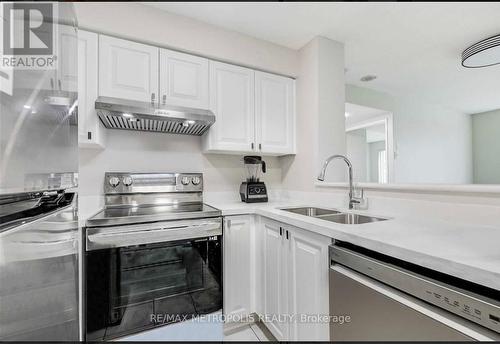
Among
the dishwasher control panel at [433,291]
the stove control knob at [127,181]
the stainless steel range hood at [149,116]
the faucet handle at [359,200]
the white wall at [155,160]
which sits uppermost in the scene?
the stainless steel range hood at [149,116]

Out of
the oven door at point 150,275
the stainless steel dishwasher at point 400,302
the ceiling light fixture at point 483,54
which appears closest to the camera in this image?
the stainless steel dishwasher at point 400,302

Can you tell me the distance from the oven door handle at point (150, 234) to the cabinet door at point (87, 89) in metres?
0.61

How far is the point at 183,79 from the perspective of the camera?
5.27 feet

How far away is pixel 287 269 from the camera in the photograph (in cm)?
123

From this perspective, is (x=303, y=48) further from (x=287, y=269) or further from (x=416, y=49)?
(x=287, y=269)

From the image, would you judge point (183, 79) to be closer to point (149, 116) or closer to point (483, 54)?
point (149, 116)

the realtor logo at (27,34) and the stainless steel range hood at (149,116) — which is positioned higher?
the stainless steel range hood at (149,116)

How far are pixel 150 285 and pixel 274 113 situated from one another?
5.12ft

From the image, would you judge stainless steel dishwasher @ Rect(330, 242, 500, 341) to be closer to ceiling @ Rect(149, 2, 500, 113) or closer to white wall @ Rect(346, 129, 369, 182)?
ceiling @ Rect(149, 2, 500, 113)

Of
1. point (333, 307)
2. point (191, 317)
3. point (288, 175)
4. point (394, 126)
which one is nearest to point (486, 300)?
point (333, 307)

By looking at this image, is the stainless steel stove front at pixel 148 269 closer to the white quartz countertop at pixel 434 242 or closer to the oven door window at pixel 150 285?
the oven door window at pixel 150 285

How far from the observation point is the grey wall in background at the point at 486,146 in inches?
41.3

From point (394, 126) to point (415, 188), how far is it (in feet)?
3.94

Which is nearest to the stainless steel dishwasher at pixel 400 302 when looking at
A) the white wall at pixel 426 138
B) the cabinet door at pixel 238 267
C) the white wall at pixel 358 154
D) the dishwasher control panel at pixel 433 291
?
the dishwasher control panel at pixel 433 291
